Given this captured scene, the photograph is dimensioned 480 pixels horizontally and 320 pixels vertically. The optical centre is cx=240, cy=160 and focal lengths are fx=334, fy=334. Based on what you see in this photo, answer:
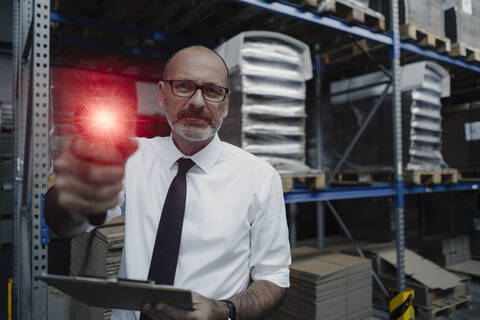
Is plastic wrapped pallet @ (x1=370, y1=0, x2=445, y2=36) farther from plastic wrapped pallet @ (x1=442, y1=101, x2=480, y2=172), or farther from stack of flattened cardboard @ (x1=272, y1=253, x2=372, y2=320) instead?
stack of flattened cardboard @ (x1=272, y1=253, x2=372, y2=320)

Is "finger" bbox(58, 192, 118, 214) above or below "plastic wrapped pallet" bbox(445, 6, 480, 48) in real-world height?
below

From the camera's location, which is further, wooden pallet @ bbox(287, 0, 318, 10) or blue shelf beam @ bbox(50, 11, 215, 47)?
wooden pallet @ bbox(287, 0, 318, 10)

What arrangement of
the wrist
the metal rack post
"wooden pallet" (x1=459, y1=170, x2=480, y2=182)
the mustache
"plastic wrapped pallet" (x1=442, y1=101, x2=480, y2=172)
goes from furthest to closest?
"wooden pallet" (x1=459, y1=170, x2=480, y2=182) → "plastic wrapped pallet" (x1=442, y1=101, x2=480, y2=172) → the metal rack post → the mustache → the wrist

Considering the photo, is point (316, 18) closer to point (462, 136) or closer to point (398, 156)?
point (398, 156)

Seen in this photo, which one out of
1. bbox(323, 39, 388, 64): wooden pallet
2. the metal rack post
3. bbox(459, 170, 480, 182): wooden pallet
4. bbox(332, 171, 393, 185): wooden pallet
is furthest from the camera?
bbox(459, 170, 480, 182): wooden pallet

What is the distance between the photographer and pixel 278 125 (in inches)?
Result: 125

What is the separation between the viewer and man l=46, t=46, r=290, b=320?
5.39 feet

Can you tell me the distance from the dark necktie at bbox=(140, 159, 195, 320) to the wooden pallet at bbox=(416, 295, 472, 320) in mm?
3938

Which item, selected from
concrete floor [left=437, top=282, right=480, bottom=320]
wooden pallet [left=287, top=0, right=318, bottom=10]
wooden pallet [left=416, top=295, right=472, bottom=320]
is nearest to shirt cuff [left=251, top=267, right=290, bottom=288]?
wooden pallet [left=287, top=0, right=318, bottom=10]

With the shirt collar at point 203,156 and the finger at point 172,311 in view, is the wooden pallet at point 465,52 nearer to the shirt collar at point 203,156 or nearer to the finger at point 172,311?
the shirt collar at point 203,156

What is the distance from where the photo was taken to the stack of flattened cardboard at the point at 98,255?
2.39 metres

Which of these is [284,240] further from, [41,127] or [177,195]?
[41,127]

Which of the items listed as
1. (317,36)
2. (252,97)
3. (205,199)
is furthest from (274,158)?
(317,36)

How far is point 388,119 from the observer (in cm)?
438
